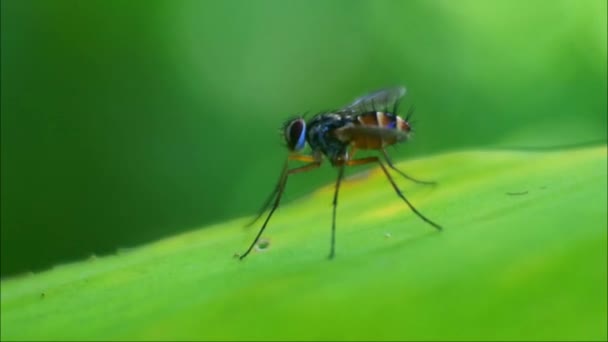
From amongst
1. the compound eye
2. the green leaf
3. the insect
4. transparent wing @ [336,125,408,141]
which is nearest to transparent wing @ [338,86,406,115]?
the insect

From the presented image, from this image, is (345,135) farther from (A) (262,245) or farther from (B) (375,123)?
(A) (262,245)

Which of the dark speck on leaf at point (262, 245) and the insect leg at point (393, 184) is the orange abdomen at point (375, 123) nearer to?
the insect leg at point (393, 184)

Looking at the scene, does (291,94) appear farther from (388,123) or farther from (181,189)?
(388,123)

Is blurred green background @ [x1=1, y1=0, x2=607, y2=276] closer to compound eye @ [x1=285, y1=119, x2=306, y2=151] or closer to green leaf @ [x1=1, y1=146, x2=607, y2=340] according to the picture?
compound eye @ [x1=285, y1=119, x2=306, y2=151]

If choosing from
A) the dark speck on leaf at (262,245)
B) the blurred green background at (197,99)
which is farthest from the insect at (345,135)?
the blurred green background at (197,99)

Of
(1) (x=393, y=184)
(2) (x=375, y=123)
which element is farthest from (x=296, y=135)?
(1) (x=393, y=184)

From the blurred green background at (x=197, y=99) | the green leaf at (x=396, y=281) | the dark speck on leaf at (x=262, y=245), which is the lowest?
the blurred green background at (x=197, y=99)

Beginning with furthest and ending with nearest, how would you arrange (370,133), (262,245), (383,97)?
(383,97) < (370,133) < (262,245)

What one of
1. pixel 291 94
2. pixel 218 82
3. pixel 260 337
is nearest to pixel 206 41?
pixel 218 82
